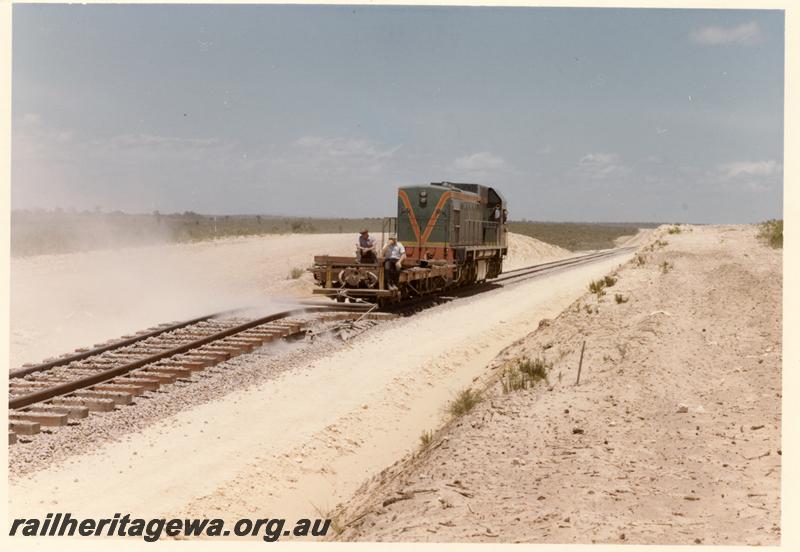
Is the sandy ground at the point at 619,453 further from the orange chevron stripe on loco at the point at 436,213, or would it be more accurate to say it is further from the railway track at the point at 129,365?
the orange chevron stripe on loco at the point at 436,213

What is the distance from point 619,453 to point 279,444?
156 inches

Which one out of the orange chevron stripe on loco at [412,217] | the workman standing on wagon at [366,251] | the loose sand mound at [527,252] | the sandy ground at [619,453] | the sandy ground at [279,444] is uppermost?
the orange chevron stripe on loco at [412,217]

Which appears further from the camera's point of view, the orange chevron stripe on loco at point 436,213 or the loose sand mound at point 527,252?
the loose sand mound at point 527,252

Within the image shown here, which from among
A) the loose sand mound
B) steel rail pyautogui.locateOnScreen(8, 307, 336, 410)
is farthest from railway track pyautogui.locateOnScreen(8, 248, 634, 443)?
the loose sand mound

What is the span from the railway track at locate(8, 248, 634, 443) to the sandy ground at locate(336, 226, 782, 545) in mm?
3778

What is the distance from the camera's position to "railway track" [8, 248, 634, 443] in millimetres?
9078

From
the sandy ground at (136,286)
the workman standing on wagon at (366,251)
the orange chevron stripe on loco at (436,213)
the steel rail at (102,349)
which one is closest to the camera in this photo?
the steel rail at (102,349)

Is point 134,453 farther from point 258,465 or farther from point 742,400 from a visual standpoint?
point 742,400

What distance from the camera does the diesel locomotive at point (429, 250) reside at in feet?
61.5

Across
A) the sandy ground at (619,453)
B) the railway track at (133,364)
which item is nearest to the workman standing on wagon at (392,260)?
the railway track at (133,364)

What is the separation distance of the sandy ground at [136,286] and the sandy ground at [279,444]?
666cm

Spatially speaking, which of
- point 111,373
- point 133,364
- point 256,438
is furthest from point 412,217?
point 256,438

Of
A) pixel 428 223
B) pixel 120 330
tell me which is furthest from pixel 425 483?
pixel 428 223

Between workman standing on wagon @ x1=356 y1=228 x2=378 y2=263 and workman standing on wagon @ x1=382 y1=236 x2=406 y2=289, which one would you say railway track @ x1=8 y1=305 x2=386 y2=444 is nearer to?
workman standing on wagon @ x1=382 y1=236 x2=406 y2=289
